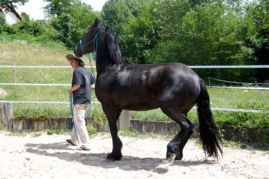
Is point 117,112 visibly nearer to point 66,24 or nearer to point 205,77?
point 205,77

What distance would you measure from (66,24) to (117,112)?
129 ft

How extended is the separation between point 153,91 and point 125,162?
133cm

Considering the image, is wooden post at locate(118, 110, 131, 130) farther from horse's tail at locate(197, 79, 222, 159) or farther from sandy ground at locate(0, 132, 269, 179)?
horse's tail at locate(197, 79, 222, 159)

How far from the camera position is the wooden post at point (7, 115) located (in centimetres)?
654

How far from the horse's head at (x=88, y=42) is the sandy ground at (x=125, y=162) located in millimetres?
1979

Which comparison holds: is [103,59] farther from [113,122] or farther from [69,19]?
[69,19]

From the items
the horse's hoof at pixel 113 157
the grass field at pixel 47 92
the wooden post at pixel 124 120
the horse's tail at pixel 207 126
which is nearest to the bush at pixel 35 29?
the grass field at pixel 47 92

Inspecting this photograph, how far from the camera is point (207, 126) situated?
389cm

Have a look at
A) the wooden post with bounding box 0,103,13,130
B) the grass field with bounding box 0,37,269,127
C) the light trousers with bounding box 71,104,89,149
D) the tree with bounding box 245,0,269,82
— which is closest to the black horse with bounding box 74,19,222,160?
the light trousers with bounding box 71,104,89,149

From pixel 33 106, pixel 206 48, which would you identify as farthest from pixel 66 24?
pixel 33 106

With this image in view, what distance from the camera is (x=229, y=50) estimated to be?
75.2 feet

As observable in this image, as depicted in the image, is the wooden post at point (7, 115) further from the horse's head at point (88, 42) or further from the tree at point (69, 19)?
the tree at point (69, 19)

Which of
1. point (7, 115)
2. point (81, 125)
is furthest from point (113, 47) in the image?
point (7, 115)

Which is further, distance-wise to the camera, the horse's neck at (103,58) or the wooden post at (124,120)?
the wooden post at (124,120)
